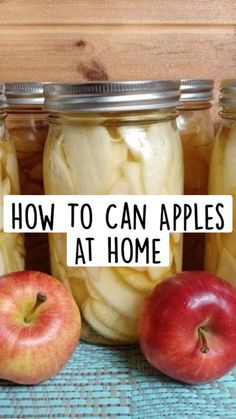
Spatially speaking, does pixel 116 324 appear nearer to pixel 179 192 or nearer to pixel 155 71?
pixel 179 192

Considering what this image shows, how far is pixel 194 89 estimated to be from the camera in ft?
2.39

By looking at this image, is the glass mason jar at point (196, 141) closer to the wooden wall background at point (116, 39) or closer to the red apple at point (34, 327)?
the wooden wall background at point (116, 39)

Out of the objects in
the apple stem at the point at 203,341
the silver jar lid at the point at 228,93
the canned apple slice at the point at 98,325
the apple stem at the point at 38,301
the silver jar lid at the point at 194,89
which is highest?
the silver jar lid at the point at 228,93

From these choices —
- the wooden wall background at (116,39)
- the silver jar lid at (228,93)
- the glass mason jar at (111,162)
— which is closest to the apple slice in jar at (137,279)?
the glass mason jar at (111,162)

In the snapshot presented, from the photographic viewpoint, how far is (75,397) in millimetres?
565

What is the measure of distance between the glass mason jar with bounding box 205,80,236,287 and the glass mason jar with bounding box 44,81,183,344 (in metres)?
0.05

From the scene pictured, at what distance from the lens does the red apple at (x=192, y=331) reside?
56 cm

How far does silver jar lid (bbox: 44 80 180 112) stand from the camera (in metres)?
0.58

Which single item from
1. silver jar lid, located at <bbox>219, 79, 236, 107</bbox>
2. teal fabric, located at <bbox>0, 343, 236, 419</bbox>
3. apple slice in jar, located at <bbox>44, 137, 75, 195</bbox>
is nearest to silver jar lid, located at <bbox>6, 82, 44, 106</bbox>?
apple slice in jar, located at <bbox>44, 137, 75, 195</bbox>

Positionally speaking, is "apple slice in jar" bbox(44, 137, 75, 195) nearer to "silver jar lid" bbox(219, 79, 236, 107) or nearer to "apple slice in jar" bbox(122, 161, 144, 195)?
"apple slice in jar" bbox(122, 161, 144, 195)

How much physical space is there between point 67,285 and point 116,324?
3.1 inches

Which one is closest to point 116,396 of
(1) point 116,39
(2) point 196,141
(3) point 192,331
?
(3) point 192,331

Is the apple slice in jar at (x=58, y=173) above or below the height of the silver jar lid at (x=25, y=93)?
below

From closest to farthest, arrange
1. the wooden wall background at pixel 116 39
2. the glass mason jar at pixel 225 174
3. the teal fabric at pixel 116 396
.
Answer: the teal fabric at pixel 116 396 → the glass mason jar at pixel 225 174 → the wooden wall background at pixel 116 39
